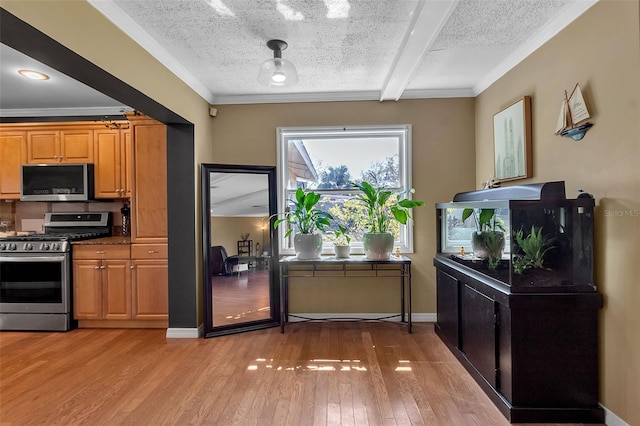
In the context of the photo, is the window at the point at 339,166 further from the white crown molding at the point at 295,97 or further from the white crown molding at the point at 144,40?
the white crown molding at the point at 144,40

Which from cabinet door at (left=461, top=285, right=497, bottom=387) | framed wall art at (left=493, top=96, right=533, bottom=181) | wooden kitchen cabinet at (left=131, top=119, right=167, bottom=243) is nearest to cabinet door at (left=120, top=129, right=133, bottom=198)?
wooden kitchen cabinet at (left=131, top=119, right=167, bottom=243)

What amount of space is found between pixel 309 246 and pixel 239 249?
76 centimetres

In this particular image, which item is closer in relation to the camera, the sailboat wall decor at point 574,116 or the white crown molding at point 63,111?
the sailboat wall decor at point 574,116

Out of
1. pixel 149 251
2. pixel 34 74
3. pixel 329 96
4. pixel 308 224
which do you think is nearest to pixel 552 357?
pixel 308 224

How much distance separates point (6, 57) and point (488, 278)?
408 cm

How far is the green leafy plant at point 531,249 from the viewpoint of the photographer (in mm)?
2082

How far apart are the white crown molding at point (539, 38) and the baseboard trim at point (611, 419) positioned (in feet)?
7.86

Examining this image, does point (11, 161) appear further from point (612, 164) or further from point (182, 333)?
point (612, 164)

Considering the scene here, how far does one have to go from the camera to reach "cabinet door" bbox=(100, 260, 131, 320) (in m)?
3.69

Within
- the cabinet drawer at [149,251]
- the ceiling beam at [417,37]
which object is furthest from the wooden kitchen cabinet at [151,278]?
the ceiling beam at [417,37]

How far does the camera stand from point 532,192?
218 centimetres

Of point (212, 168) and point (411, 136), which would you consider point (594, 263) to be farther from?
point (212, 168)

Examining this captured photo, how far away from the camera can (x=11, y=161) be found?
4.05 metres

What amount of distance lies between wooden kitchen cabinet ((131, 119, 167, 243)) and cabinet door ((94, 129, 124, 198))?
19.6 inches
